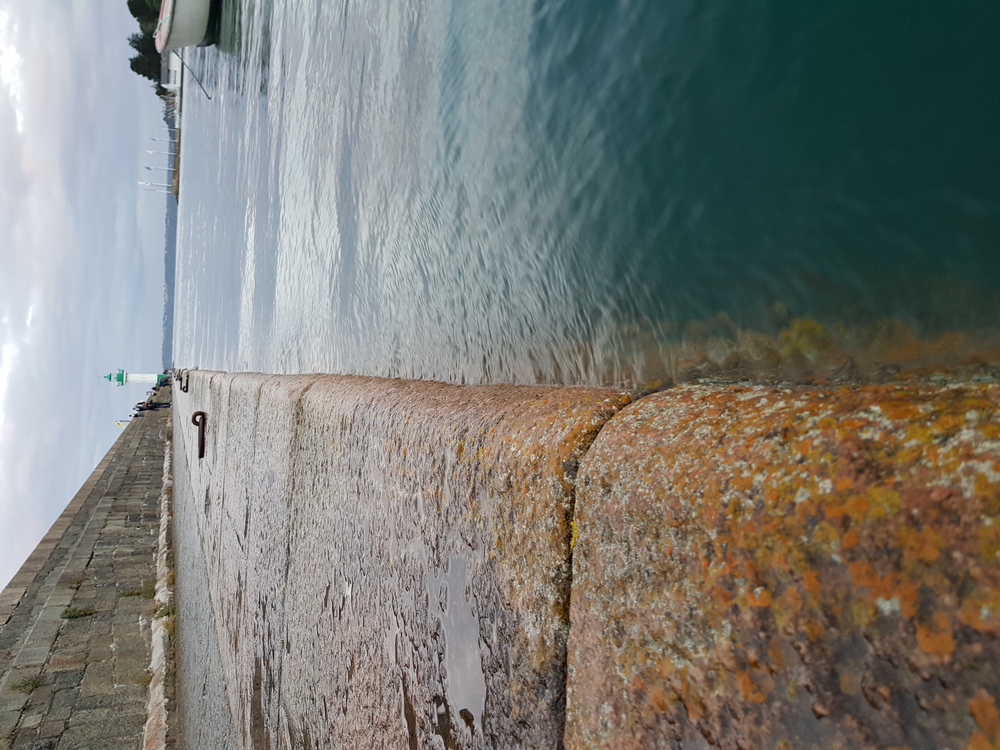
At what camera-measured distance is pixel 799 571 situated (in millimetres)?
445

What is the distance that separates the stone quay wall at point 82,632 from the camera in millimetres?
7461

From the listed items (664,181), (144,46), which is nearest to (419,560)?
(664,181)

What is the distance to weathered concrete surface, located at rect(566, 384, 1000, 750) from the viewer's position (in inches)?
14.6

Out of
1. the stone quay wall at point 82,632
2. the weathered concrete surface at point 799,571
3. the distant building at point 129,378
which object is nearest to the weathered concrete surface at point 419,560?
the weathered concrete surface at point 799,571

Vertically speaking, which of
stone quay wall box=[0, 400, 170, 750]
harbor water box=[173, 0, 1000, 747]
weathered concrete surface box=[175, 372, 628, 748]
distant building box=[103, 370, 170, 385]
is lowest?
stone quay wall box=[0, 400, 170, 750]

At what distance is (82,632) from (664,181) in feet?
35.8

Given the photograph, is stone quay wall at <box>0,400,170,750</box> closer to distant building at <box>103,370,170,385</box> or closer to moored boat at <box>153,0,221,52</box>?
moored boat at <box>153,0,221,52</box>

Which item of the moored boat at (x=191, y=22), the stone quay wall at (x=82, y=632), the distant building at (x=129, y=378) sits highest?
the moored boat at (x=191, y=22)

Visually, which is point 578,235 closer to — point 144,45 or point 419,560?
point 419,560

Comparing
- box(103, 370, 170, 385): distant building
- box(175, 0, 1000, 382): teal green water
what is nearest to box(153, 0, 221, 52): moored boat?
box(175, 0, 1000, 382): teal green water

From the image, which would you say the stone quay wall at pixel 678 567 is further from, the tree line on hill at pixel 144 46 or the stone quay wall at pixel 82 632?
Result: the tree line on hill at pixel 144 46

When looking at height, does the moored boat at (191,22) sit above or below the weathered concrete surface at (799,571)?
above

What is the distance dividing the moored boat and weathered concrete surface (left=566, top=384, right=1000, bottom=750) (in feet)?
32.7

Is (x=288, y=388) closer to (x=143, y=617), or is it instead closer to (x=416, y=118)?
(x=416, y=118)
